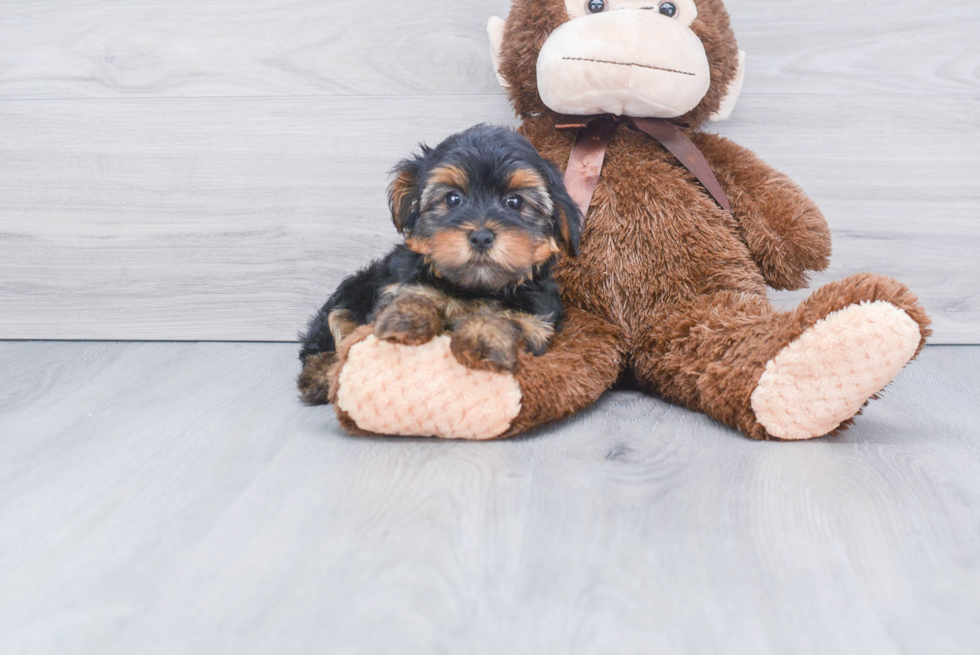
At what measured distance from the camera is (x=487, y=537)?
3.73 feet

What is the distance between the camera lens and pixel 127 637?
2.97ft

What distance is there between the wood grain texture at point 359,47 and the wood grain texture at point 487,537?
3.77ft

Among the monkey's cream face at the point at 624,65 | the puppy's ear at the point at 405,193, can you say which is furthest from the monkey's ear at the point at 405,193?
the monkey's cream face at the point at 624,65

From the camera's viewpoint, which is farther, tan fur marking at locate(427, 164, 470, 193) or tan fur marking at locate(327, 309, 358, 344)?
tan fur marking at locate(327, 309, 358, 344)

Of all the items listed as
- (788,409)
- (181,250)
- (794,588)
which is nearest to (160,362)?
(181,250)

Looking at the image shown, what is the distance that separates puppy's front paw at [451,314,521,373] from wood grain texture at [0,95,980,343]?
103cm

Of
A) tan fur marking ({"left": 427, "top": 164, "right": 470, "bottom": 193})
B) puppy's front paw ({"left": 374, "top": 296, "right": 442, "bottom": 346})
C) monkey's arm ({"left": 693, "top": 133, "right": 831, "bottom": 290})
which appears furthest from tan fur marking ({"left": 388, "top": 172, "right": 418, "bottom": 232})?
monkey's arm ({"left": 693, "top": 133, "right": 831, "bottom": 290})

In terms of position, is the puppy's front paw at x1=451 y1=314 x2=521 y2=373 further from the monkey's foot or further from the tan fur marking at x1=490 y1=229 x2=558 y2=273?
the monkey's foot

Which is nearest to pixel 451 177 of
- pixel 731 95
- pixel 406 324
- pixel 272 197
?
→ pixel 406 324

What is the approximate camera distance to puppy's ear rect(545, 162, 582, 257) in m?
1.65

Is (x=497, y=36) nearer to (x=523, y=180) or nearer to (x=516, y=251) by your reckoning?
(x=523, y=180)

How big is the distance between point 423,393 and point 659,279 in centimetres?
69

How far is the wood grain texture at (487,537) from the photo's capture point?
91 centimetres

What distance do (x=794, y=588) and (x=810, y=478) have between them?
39cm
